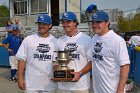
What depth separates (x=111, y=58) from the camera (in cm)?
488

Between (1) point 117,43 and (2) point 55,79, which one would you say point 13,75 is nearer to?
(2) point 55,79

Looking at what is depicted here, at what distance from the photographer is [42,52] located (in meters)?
5.93

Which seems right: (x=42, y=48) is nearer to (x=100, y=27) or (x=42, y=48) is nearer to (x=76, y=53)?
(x=76, y=53)

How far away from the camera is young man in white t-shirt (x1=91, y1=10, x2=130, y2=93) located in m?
4.75

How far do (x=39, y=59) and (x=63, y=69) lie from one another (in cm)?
60

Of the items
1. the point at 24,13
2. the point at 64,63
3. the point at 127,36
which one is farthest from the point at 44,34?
the point at 24,13

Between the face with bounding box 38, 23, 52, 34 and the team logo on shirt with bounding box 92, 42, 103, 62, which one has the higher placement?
the face with bounding box 38, 23, 52, 34

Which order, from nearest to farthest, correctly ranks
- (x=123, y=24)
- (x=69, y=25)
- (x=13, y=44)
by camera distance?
(x=69, y=25) → (x=13, y=44) → (x=123, y=24)

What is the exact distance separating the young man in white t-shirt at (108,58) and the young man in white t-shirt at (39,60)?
1097 millimetres

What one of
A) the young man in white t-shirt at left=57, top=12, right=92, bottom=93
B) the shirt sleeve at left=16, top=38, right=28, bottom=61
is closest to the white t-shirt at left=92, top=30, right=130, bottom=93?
the young man in white t-shirt at left=57, top=12, right=92, bottom=93

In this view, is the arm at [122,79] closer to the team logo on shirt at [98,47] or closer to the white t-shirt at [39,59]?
the team logo on shirt at [98,47]

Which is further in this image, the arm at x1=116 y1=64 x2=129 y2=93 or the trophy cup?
the trophy cup

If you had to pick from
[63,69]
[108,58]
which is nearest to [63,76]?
[63,69]

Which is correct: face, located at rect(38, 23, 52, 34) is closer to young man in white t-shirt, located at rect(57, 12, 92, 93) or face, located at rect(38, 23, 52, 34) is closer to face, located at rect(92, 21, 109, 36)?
young man in white t-shirt, located at rect(57, 12, 92, 93)
